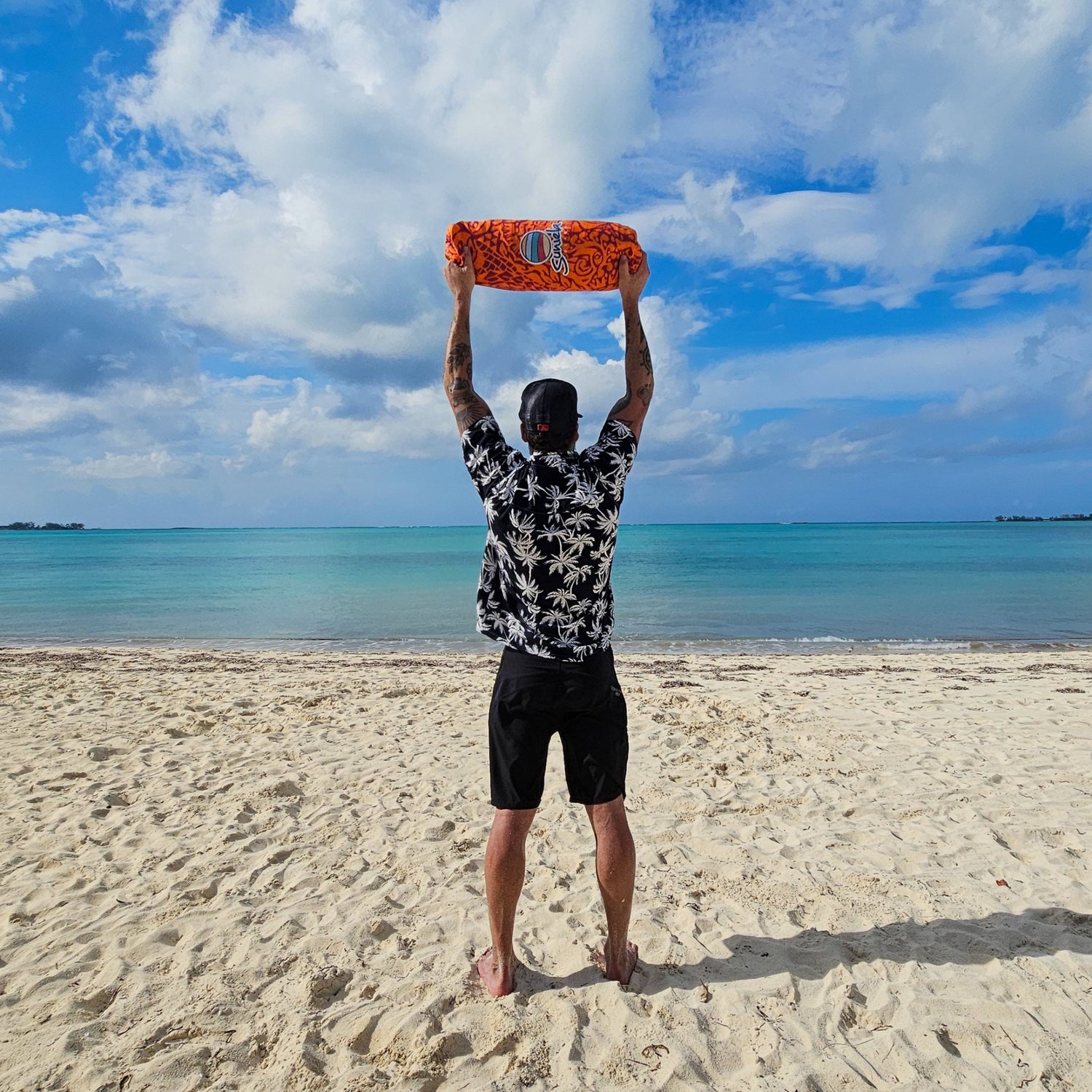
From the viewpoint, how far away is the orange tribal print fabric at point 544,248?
319cm

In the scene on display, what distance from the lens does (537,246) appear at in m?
3.23

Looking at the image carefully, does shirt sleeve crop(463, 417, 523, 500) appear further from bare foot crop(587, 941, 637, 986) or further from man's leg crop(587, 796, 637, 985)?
bare foot crop(587, 941, 637, 986)

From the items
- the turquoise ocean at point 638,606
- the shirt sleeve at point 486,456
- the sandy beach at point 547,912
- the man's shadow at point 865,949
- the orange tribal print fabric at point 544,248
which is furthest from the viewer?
the turquoise ocean at point 638,606

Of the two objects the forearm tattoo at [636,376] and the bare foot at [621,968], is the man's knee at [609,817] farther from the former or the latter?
the forearm tattoo at [636,376]

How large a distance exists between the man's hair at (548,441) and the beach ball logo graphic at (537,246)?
96cm

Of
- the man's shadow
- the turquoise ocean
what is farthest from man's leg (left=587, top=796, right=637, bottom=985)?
the turquoise ocean

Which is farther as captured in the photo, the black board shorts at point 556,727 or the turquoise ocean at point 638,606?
the turquoise ocean at point 638,606

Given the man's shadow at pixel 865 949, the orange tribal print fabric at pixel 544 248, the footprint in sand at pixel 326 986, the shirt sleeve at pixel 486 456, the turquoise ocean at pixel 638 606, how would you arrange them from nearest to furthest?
1. the shirt sleeve at pixel 486 456
2. the footprint in sand at pixel 326 986
3. the man's shadow at pixel 865 949
4. the orange tribal print fabric at pixel 544 248
5. the turquoise ocean at pixel 638 606

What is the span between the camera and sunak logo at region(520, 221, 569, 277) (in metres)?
3.22

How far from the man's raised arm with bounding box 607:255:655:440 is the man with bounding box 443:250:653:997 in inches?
3.2

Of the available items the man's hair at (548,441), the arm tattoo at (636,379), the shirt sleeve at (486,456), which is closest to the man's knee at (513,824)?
the shirt sleeve at (486,456)

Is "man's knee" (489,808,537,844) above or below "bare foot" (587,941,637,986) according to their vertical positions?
above

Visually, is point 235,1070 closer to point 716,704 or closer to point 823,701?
point 716,704

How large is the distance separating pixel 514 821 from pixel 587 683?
2.06 feet
